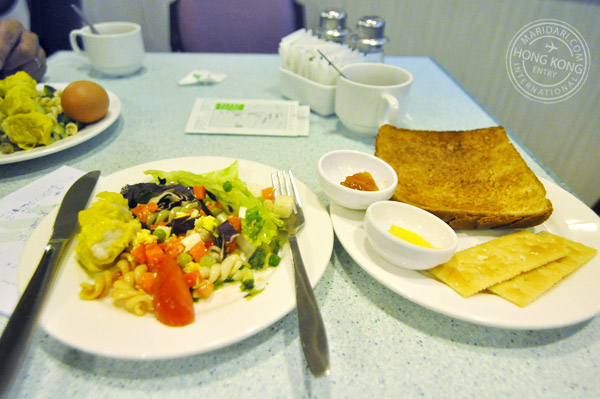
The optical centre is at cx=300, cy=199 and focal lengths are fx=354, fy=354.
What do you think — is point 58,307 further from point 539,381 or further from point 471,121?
point 471,121

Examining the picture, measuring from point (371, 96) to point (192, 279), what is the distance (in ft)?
3.71

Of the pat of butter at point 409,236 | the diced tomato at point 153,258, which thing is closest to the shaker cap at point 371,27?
the pat of butter at point 409,236

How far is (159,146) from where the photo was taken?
1.64 metres

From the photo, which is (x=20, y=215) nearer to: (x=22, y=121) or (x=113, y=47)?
(x=22, y=121)

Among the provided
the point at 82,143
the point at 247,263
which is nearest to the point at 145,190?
the point at 247,263

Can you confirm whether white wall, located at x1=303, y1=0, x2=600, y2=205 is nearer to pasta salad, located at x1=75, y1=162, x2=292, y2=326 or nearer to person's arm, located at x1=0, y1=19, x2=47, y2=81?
pasta salad, located at x1=75, y1=162, x2=292, y2=326

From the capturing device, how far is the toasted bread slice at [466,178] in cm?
111

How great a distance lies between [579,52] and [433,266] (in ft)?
5.61

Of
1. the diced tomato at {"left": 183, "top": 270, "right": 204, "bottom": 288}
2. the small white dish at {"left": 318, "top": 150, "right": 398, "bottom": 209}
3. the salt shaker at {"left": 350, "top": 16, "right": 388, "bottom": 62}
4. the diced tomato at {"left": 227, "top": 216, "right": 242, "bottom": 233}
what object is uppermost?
the salt shaker at {"left": 350, "top": 16, "right": 388, "bottom": 62}

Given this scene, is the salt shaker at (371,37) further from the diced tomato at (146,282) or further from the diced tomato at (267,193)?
the diced tomato at (146,282)

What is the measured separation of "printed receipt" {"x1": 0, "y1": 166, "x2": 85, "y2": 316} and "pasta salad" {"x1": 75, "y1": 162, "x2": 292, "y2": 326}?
20 centimetres

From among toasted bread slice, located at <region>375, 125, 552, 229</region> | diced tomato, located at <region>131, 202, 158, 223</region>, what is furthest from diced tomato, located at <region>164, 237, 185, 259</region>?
toasted bread slice, located at <region>375, 125, 552, 229</region>

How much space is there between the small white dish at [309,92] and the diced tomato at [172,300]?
1311 millimetres

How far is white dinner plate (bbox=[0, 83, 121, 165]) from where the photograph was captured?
52.2 inches
